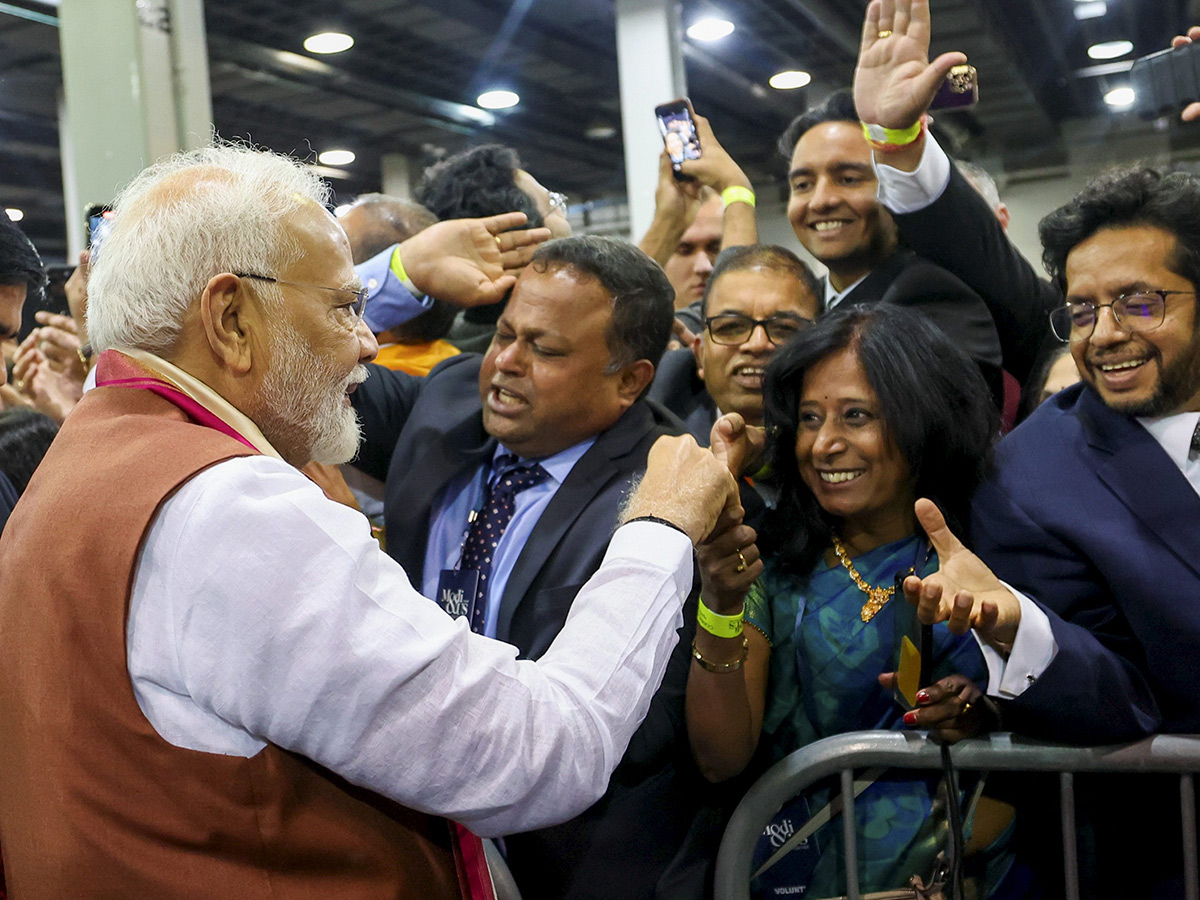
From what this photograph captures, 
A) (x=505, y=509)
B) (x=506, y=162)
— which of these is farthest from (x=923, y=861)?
(x=506, y=162)

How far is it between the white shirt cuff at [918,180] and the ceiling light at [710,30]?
3.83 metres

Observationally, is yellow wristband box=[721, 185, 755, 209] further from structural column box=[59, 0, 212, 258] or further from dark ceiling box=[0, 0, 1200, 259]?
dark ceiling box=[0, 0, 1200, 259]

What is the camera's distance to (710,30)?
5.62 meters

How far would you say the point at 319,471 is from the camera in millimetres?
2070

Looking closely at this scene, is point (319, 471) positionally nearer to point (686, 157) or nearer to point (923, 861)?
point (923, 861)

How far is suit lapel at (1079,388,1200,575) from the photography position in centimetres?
153

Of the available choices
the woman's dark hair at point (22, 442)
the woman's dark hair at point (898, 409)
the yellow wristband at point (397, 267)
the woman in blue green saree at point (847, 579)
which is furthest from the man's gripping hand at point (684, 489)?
the woman's dark hair at point (22, 442)

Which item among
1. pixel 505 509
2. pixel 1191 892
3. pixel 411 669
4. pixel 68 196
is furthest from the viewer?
pixel 68 196

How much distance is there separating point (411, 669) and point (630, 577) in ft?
1.01

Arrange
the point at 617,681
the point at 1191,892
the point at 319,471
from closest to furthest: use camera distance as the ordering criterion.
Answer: the point at 617,681
the point at 1191,892
the point at 319,471

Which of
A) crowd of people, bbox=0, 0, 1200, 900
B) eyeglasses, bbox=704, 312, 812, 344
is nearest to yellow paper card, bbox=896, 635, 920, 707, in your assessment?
crowd of people, bbox=0, 0, 1200, 900

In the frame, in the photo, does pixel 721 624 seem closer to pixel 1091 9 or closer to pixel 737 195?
pixel 737 195

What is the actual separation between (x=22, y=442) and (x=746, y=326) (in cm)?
145

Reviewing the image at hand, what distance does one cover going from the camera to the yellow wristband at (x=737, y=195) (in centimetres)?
287
